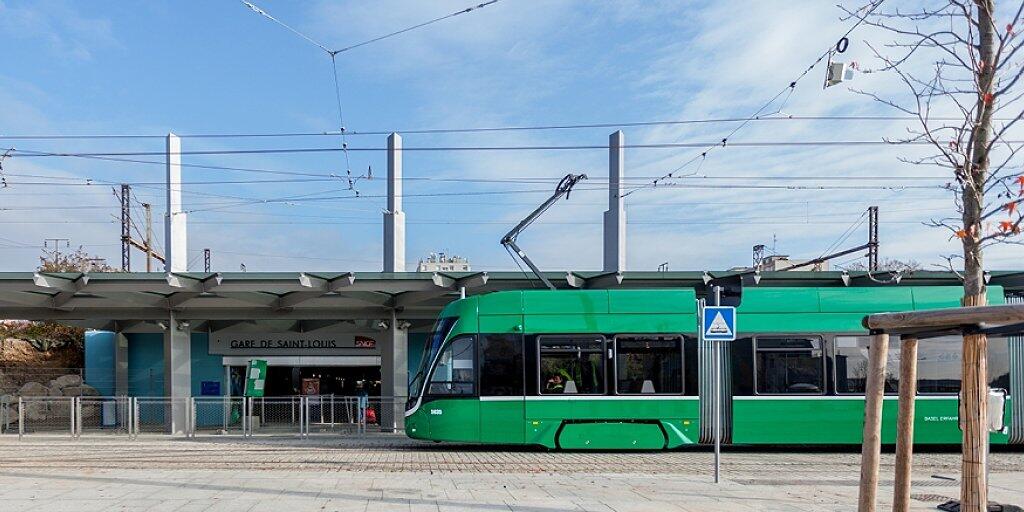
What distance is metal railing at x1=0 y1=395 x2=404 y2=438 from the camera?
69.2 ft

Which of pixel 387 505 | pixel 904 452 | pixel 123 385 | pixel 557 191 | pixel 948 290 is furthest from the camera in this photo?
pixel 123 385

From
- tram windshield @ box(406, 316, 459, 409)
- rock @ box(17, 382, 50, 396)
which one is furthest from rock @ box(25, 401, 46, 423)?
tram windshield @ box(406, 316, 459, 409)

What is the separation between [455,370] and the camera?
1566cm

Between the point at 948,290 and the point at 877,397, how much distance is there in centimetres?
1063

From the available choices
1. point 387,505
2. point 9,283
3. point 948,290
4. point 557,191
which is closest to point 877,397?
point 387,505

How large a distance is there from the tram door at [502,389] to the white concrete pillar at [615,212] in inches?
351

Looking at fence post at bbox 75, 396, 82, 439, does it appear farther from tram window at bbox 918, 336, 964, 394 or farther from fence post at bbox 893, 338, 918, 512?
fence post at bbox 893, 338, 918, 512

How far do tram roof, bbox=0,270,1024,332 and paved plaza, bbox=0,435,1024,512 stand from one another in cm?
474

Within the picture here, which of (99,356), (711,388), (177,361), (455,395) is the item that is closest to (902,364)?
(711,388)

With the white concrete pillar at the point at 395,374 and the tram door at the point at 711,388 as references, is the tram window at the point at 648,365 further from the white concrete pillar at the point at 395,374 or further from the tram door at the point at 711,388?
the white concrete pillar at the point at 395,374

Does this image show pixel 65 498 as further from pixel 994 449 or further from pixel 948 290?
pixel 994 449

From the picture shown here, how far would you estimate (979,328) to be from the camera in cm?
605

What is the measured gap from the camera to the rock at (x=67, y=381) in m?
29.5

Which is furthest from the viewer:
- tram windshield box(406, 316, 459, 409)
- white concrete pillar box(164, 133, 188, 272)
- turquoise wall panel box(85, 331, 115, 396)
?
turquoise wall panel box(85, 331, 115, 396)
